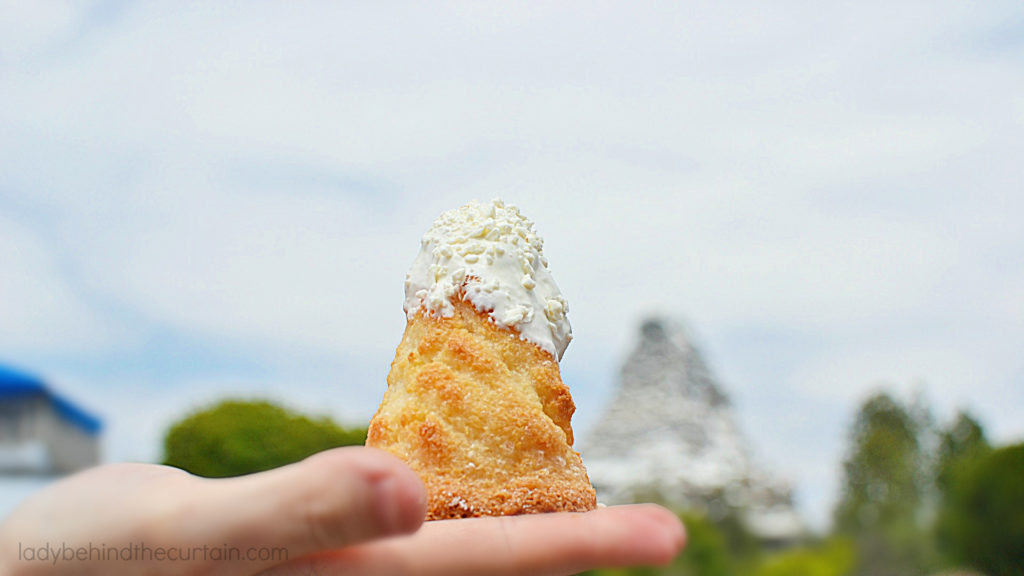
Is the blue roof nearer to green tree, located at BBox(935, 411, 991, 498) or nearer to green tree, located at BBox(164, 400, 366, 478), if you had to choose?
green tree, located at BBox(164, 400, 366, 478)

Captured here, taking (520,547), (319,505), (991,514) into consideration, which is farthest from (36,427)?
(991,514)

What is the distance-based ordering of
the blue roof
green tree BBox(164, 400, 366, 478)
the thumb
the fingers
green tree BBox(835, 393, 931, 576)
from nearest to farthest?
the thumb < the fingers < green tree BBox(164, 400, 366, 478) < the blue roof < green tree BBox(835, 393, 931, 576)

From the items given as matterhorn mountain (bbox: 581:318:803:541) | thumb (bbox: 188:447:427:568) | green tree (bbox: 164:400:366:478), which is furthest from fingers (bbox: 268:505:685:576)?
matterhorn mountain (bbox: 581:318:803:541)

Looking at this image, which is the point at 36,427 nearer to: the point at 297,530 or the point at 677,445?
the point at 677,445

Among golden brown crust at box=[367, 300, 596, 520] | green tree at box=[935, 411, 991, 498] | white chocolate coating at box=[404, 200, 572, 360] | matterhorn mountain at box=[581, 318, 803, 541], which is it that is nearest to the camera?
golden brown crust at box=[367, 300, 596, 520]

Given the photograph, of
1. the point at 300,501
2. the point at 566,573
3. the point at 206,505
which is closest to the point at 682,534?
the point at 566,573

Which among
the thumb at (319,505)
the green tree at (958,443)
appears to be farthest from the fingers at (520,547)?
the green tree at (958,443)
